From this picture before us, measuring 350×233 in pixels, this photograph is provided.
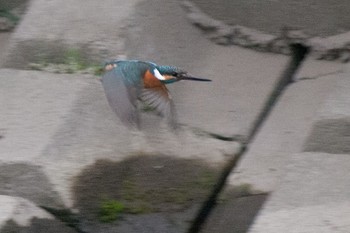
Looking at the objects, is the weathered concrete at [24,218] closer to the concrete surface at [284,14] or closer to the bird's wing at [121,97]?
the bird's wing at [121,97]

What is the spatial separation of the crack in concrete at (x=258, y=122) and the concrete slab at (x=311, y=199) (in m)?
0.35

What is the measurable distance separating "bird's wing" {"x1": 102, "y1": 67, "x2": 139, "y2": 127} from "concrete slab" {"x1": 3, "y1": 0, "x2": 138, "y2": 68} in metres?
0.49

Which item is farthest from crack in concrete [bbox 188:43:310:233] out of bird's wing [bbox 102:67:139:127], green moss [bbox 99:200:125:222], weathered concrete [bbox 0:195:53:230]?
weathered concrete [bbox 0:195:53:230]

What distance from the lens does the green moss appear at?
12.0ft

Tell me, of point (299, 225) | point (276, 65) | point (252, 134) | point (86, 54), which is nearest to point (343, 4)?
point (276, 65)

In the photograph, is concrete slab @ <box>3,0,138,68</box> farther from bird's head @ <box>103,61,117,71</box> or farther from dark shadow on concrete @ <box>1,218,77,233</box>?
dark shadow on concrete @ <box>1,218,77,233</box>

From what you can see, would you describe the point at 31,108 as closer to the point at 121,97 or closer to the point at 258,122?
the point at 121,97

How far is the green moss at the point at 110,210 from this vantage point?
366cm

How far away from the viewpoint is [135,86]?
3873 mm

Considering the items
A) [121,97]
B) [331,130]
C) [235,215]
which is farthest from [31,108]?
[331,130]

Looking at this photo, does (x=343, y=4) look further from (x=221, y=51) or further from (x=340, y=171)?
(x=340, y=171)

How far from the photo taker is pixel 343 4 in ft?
14.7

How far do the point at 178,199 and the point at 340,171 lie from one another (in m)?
0.62

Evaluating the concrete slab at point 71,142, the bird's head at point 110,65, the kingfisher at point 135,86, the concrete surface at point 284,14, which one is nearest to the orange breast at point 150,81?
the kingfisher at point 135,86
